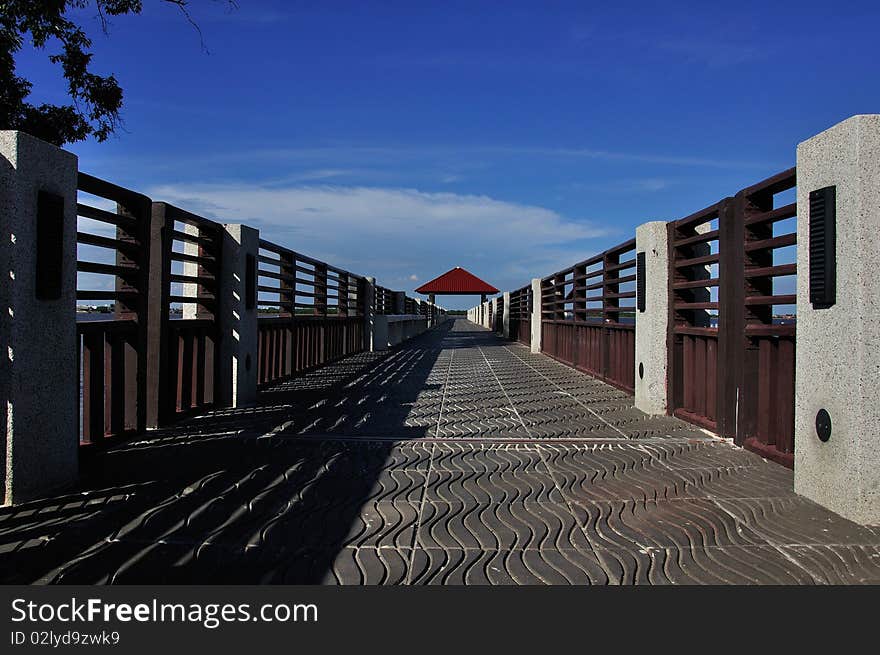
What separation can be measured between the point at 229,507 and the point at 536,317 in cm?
1550

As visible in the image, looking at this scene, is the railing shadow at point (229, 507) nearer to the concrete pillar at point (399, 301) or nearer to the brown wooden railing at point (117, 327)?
the brown wooden railing at point (117, 327)

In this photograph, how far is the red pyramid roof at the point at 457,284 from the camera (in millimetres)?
54094

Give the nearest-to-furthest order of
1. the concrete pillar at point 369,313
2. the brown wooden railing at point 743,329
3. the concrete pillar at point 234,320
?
the brown wooden railing at point 743,329 → the concrete pillar at point 234,320 → the concrete pillar at point 369,313

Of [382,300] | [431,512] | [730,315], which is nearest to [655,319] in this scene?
[730,315]

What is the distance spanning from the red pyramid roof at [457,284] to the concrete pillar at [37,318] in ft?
163

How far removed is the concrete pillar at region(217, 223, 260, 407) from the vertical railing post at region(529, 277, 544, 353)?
1150 cm

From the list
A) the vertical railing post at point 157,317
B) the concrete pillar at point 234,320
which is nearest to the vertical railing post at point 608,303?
the concrete pillar at point 234,320

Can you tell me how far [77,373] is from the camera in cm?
433

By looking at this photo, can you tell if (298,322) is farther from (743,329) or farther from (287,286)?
(743,329)

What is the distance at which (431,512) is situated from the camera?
12.5ft

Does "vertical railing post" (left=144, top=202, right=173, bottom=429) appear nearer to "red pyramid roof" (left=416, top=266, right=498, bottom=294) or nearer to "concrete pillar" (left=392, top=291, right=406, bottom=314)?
"concrete pillar" (left=392, top=291, right=406, bottom=314)
